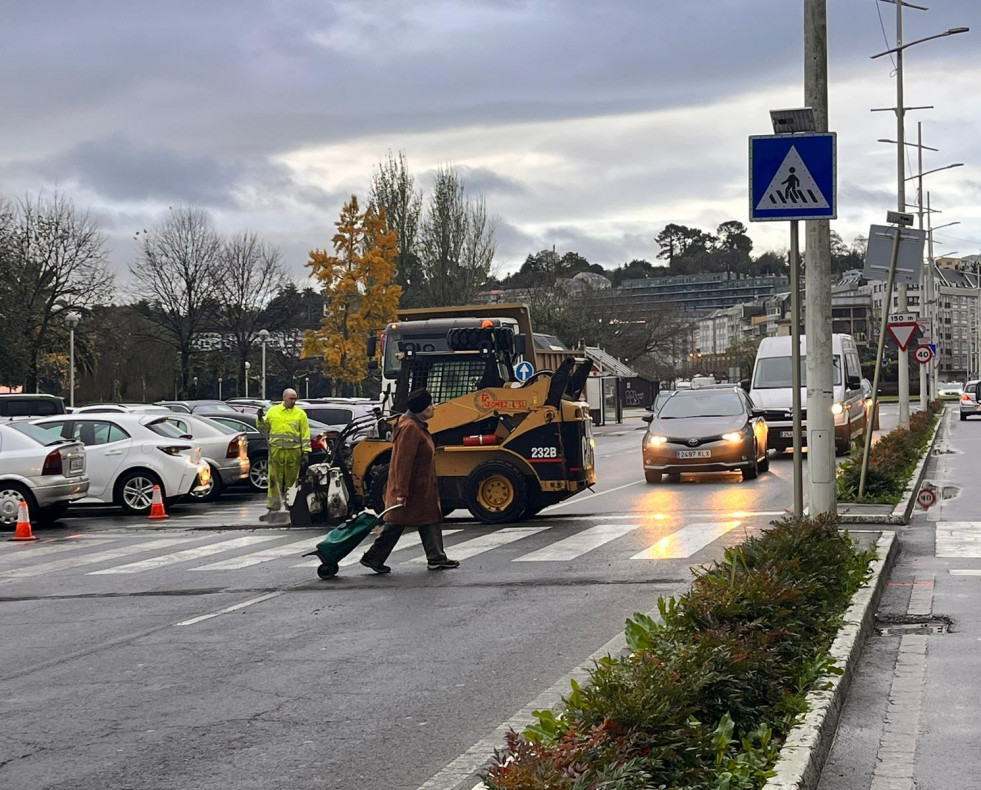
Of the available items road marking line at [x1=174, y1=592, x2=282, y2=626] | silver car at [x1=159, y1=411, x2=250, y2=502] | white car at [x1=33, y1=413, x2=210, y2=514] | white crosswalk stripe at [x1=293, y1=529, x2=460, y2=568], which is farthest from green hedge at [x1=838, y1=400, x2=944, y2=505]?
silver car at [x1=159, y1=411, x2=250, y2=502]

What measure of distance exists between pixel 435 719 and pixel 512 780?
2500 millimetres

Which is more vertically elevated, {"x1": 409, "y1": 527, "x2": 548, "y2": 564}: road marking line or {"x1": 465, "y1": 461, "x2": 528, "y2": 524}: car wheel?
{"x1": 465, "y1": 461, "x2": 528, "y2": 524}: car wheel

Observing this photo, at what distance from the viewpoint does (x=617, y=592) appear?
11000 mm

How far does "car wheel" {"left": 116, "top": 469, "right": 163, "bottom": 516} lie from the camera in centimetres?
2156

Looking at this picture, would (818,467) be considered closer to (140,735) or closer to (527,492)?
(527,492)

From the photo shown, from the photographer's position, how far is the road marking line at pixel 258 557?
13953 mm

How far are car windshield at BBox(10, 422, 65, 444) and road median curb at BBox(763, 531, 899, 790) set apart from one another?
1366 centimetres

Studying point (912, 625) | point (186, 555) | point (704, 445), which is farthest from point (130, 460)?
point (912, 625)

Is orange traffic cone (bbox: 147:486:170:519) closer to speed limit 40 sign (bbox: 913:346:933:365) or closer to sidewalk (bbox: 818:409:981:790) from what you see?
sidewalk (bbox: 818:409:981:790)

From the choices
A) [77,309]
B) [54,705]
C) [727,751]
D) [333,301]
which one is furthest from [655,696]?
A: [333,301]

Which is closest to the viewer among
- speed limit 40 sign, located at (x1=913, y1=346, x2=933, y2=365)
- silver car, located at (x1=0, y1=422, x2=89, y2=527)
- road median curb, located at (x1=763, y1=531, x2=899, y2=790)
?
road median curb, located at (x1=763, y1=531, x2=899, y2=790)

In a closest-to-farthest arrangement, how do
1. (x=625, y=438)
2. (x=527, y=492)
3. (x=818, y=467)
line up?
(x=818, y=467) → (x=527, y=492) → (x=625, y=438)

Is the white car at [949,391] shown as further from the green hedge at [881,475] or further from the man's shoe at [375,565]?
the man's shoe at [375,565]

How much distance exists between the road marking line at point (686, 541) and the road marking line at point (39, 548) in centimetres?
726
